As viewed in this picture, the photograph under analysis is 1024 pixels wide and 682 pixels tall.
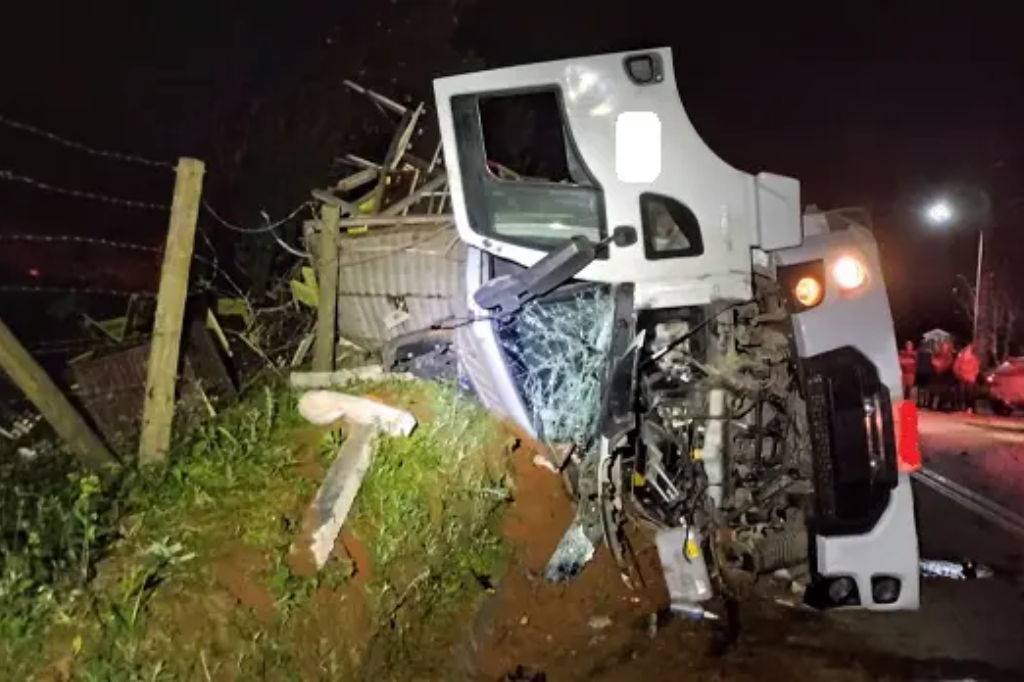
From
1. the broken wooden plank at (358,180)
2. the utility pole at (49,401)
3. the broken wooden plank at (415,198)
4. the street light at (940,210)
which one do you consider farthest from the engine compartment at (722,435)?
the street light at (940,210)

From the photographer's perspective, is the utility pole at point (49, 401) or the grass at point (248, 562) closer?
the grass at point (248, 562)

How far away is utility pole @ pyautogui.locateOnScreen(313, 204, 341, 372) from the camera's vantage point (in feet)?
25.5

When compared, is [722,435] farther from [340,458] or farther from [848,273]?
[340,458]

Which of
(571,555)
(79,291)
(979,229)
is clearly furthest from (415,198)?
(979,229)

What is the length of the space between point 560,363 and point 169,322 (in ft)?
7.30

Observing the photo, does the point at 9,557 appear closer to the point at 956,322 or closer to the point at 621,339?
the point at 621,339

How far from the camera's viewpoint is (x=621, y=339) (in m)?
5.52

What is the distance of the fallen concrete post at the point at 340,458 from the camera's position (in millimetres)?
5137

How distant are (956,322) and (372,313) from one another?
3719 centimetres

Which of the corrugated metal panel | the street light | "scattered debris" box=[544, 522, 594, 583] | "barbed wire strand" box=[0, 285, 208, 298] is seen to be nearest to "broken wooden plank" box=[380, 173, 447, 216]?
the corrugated metal panel

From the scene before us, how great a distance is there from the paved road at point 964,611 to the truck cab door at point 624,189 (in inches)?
78.6

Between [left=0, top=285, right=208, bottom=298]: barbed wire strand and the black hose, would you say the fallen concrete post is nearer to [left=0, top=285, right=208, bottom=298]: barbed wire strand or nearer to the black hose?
[left=0, top=285, right=208, bottom=298]: barbed wire strand

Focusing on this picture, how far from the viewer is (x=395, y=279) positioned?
Result: 7832 millimetres

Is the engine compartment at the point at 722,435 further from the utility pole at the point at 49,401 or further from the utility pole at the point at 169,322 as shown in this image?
the utility pole at the point at 49,401
